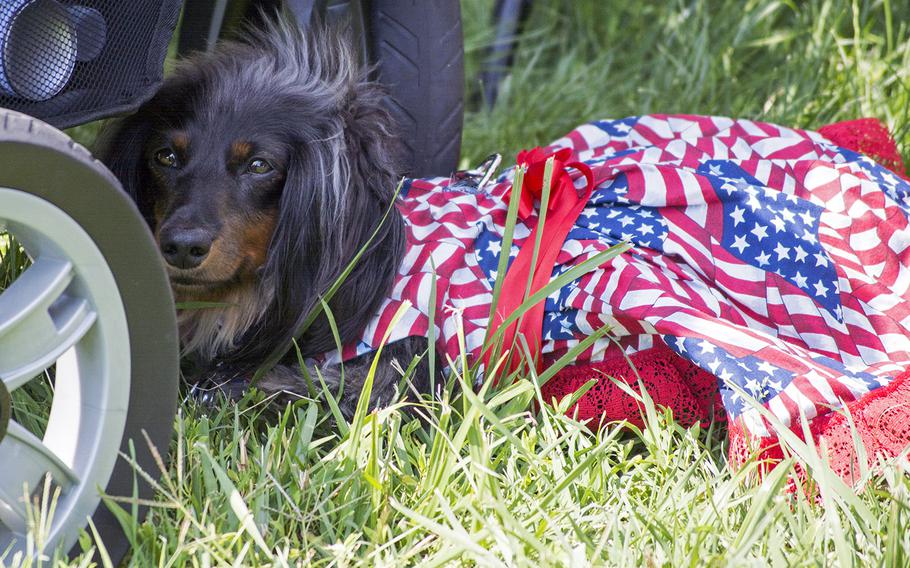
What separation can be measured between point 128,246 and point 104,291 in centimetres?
7

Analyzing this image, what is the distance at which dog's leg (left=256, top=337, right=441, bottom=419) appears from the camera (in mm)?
2000

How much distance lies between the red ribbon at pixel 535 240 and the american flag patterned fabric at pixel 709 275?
0.03 m

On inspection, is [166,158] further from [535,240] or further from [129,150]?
[535,240]

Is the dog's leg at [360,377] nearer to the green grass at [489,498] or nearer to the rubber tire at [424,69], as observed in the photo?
the green grass at [489,498]

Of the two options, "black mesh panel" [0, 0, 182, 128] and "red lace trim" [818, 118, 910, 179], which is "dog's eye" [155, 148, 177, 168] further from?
"red lace trim" [818, 118, 910, 179]

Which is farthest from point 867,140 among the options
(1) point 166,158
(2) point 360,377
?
(1) point 166,158

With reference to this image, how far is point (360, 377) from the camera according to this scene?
2021mm

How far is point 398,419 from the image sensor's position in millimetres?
1736

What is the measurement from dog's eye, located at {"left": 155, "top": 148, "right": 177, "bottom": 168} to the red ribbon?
669mm

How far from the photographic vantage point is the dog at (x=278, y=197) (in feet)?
6.36

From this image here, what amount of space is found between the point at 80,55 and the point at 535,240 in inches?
34.2

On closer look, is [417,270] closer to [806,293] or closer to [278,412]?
[278,412]

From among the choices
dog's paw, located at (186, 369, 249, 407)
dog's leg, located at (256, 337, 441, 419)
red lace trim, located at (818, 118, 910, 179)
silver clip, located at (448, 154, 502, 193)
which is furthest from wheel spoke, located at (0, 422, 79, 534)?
red lace trim, located at (818, 118, 910, 179)

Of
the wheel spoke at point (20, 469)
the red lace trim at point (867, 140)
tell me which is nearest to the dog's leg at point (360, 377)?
the wheel spoke at point (20, 469)
